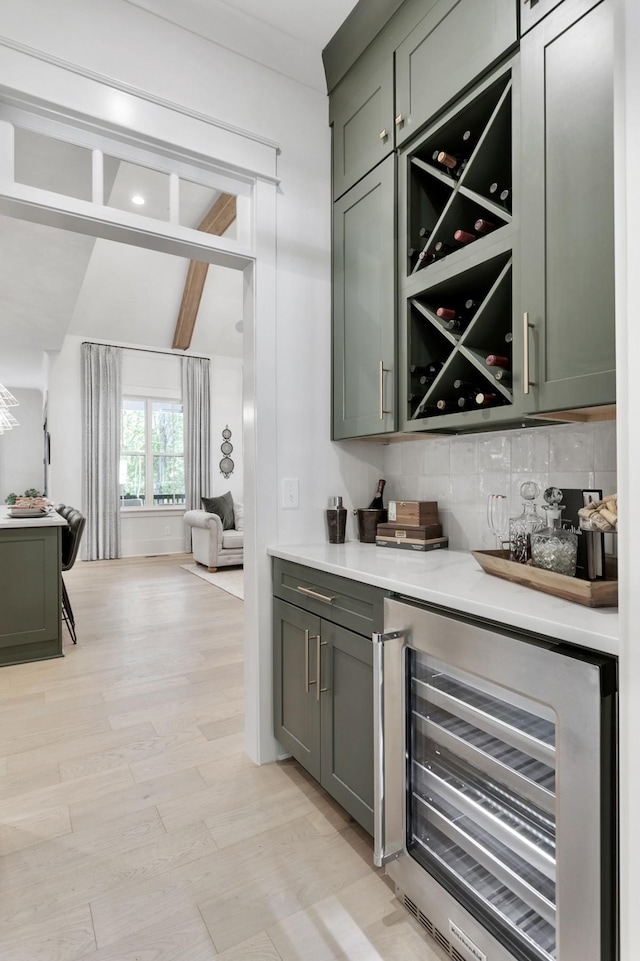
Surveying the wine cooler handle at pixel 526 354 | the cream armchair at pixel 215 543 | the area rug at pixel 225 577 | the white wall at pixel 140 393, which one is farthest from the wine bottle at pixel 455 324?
the white wall at pixel 140 393

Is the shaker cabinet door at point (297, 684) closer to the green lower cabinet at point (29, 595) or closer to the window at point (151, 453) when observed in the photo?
the green lower cabinet at point (29, 595)

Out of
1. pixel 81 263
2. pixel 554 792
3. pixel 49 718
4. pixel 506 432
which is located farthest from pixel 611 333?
pixel 81 263

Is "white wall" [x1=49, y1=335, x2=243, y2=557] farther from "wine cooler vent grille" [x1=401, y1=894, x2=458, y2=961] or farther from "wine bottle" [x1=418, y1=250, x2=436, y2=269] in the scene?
"wine cooler vent grille" [x1=401, y1=894, x2=458, y2=961]

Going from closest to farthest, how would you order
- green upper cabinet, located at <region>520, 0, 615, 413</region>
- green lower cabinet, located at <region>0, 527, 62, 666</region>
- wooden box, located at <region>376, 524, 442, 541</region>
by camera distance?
green upper cabinet, located at <region>520, 0, 615, 413</region>, wooden box, located at <region>376, 524, 442, 541</region>, green lower cabinet, located at <region>0, 527, 62, 666</region>

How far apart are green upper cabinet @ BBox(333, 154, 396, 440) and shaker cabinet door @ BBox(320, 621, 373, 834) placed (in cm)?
87

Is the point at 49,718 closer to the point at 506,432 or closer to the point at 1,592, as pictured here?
the point at 1,592

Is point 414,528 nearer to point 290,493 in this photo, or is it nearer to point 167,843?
point 290,493

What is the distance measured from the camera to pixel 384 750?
1.46 meters

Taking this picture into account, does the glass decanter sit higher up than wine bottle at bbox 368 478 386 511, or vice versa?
wine bottle at bbox 368 478 386 511

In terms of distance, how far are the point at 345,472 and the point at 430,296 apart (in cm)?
90

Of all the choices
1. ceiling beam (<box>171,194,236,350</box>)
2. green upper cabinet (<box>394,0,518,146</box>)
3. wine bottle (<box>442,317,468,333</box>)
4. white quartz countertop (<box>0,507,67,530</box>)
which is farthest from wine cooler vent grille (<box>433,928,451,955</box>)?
ceiling beam (<box>171,194,236,350</box>)

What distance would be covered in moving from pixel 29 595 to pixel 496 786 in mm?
3433

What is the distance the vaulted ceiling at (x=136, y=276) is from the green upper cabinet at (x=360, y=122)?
20 centimetres

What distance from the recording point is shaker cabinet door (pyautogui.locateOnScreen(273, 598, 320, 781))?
6.34 ft
